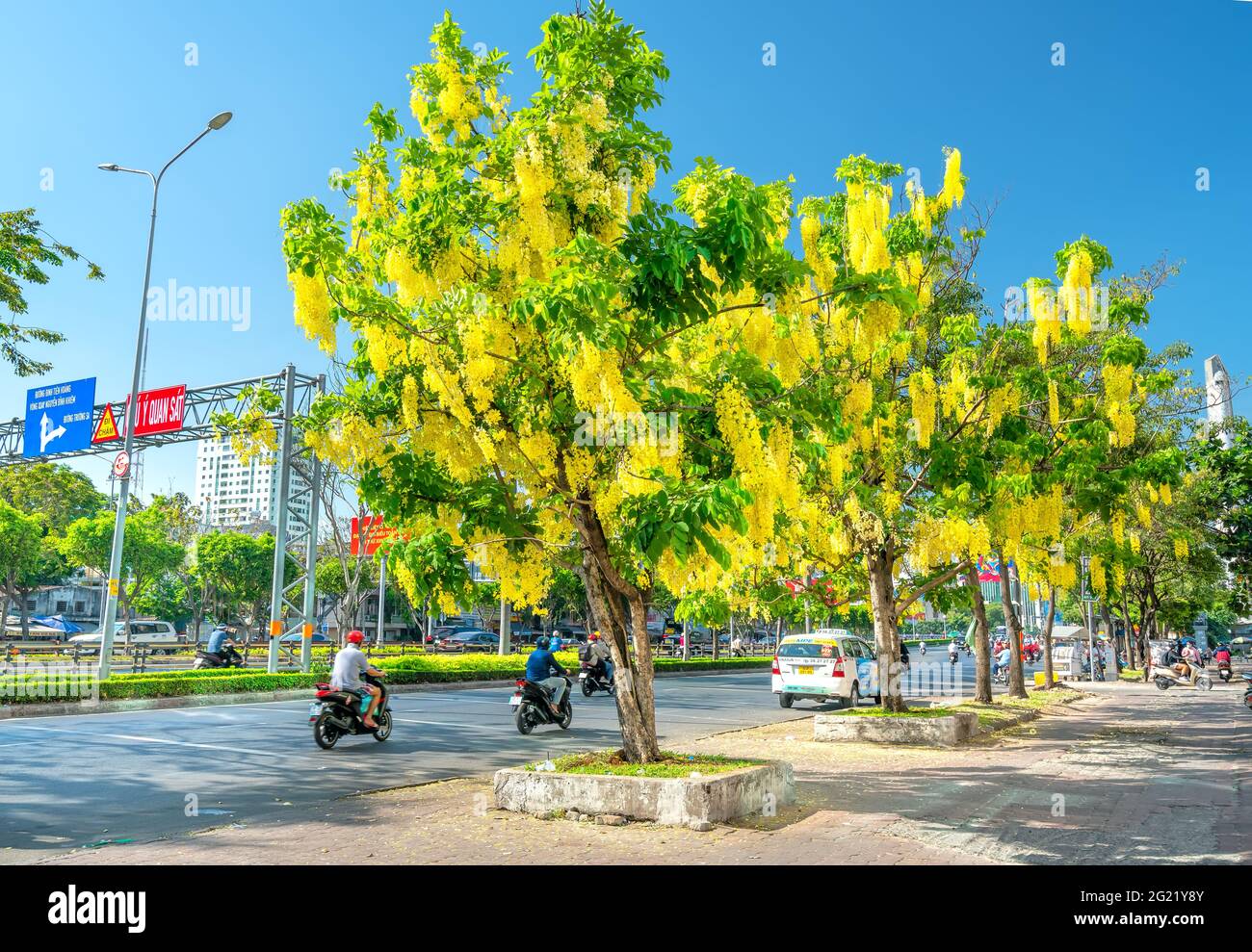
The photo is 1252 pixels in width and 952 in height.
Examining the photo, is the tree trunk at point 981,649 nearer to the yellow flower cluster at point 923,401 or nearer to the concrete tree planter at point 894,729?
the concrete tree planter at point 894,729

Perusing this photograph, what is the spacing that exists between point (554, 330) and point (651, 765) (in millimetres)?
3729

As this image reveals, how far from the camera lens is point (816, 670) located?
21.1m

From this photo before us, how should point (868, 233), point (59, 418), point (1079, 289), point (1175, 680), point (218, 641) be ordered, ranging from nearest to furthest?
1. point (868, 233)
2. point (1079, 289)
3. point (59, 418)
4. point (218, 641)
5. point (1175, 680)

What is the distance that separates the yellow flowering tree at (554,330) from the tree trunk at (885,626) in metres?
6.61

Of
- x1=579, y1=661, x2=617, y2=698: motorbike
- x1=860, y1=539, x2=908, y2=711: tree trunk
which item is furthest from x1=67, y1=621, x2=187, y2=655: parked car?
x1=860, y1=539, x2=908, y2=711: tree trunk

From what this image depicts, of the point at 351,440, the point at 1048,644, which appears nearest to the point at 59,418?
the point at 351,440

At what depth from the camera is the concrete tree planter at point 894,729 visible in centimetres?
1329

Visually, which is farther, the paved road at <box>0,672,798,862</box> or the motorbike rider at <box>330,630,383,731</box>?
the motorbike rider at <box>330,630,383,731</box>

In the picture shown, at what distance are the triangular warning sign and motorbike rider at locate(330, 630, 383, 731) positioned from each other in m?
14.0

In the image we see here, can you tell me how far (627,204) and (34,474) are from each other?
25.0 meters

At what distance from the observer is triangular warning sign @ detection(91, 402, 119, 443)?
23203mm

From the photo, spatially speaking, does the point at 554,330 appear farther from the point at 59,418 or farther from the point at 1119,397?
the point at 59,418

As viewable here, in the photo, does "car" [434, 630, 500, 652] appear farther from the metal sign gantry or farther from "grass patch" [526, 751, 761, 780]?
"grass patch" [526, 751, 761, 780]

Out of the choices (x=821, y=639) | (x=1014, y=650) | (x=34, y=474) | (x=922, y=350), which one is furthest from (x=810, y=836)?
(x=34, y=474)
